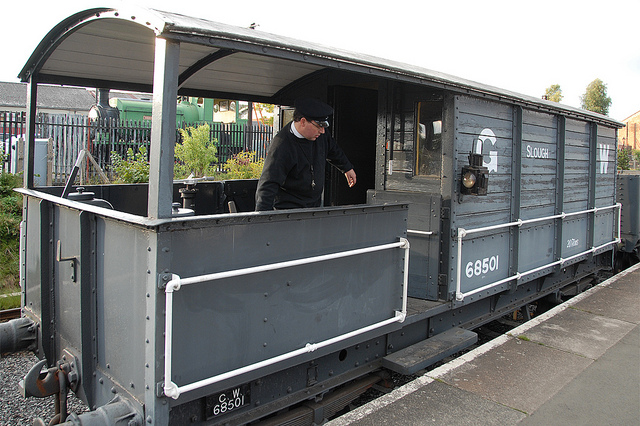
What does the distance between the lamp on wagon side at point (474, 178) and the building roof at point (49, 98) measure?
33.9 meters

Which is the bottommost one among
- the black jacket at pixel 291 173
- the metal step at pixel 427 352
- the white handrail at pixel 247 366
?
the metal step at pixel 427 352

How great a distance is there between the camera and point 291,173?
3.99 m

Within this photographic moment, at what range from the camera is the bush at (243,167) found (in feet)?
42.0

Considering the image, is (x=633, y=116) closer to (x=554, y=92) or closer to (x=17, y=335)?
(x=554, y=92)

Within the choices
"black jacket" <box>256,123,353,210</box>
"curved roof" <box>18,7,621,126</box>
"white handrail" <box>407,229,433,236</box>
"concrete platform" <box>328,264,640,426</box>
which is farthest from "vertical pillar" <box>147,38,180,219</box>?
"white handrail" <box>407,229,433,236</box>

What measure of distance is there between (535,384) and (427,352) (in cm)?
84

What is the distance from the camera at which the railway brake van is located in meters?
2.70

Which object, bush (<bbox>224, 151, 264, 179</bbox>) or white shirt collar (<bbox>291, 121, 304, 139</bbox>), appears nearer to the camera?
white shirt collar (<bbox>291, 121, 304, 139</bbox>)

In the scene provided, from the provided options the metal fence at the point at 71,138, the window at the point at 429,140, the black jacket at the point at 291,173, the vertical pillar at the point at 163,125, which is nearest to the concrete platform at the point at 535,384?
the black jacket at the point at 291,173

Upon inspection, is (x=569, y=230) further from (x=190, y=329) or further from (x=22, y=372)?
(x=22, y=372)

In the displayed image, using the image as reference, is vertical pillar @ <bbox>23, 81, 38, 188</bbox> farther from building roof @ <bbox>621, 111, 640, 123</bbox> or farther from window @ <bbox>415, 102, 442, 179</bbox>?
building roof @ <bbox>621, 111, 640, 123</bbox>

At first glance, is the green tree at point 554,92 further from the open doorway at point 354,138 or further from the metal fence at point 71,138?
the open doorway at point 354,138

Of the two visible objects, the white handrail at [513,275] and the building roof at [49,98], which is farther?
the building roof at [49,98]

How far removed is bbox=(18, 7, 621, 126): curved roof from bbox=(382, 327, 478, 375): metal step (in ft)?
7.02
